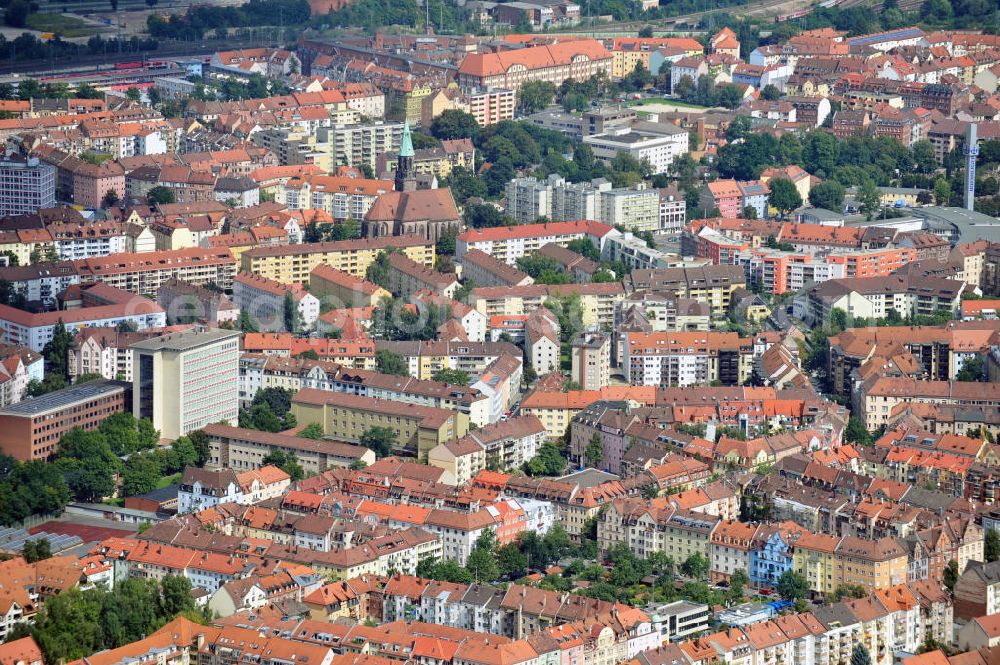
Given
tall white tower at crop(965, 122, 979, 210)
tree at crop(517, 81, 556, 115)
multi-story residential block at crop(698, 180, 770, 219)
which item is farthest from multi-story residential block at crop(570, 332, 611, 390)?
tree at crop(517, 81, 556, 115)

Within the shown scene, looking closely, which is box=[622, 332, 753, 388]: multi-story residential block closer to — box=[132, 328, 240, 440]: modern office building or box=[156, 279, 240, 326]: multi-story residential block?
box=[132, 328, 240, 440]: modern office building

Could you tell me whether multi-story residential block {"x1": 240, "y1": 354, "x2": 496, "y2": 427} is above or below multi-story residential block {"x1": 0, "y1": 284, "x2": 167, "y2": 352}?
below

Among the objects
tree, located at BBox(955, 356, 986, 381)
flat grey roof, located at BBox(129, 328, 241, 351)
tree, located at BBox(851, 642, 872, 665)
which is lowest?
tree, located at BBox(851, 642, 872, 665)

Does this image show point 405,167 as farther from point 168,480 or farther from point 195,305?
point 168,480

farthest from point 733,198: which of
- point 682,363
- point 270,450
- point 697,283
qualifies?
point 270,450

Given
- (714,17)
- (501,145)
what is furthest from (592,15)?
(501,145)

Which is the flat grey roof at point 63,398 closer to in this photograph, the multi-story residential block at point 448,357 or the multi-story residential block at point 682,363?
the multi-story residential block at point 448,357
